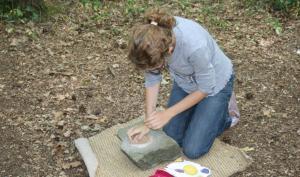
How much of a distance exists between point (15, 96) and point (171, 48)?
2.03m

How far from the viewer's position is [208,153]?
3828 mm

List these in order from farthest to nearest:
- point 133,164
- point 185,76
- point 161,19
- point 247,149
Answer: point 247,149, point 133,164, point 185,76, point 161,19

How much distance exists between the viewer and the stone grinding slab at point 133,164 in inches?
144

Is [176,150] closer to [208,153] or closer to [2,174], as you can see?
[208,153]

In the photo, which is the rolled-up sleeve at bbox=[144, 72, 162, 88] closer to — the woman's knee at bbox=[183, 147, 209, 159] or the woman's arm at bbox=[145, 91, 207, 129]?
the woman's arm at bbox=[145, 91, 207, 129]

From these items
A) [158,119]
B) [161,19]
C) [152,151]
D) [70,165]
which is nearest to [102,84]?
[70,165]

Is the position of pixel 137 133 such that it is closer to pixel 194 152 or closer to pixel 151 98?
pixel 151 98

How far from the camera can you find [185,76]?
11.9ft

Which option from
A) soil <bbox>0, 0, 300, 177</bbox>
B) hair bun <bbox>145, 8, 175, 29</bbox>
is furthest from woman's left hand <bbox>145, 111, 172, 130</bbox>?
soil <bbox>0, 0, 300, 177</bbox>

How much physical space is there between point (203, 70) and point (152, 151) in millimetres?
751

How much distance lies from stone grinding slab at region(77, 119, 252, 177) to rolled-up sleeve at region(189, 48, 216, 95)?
1.95ft

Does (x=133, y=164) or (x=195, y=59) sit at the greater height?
(x=195, y=59)

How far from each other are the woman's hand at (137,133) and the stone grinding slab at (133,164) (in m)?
0.19

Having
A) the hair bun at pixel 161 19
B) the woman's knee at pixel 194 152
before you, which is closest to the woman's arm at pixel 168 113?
the woman's knee at pixel 194 152
